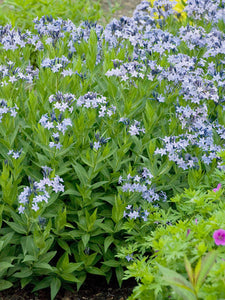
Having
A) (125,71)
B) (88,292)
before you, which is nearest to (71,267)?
(88,292)

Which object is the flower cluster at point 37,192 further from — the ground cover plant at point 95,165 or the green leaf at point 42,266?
the green leaf at point 42,266

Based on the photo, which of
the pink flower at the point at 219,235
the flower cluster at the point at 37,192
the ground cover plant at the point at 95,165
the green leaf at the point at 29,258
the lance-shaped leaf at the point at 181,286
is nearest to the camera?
the lance-shaped leaf at the point at 181,286

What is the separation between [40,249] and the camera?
3.30m

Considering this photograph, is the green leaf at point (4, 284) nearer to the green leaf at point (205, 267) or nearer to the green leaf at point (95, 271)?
the green leaf at point (95, 271)

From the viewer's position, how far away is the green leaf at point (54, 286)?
342 cm

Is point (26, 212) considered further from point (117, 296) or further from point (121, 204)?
point (117, 296)

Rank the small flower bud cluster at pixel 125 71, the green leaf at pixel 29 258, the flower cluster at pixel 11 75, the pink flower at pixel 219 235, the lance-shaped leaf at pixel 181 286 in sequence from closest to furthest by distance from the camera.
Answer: the lance-shaped leaf at pixel 181 286 < the pink flower at pixel 219 235 < the green leaf at pixel 29 258 < the small flower bud cluster at pixel 125 71 < the flower cluster at pixel 11 75

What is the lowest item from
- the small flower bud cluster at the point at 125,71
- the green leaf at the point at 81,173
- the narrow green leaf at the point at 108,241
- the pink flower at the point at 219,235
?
the pink flower at the point at 219,235

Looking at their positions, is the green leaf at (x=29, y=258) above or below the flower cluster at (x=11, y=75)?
below

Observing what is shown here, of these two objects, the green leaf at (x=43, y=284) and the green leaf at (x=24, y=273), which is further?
the green leaf at (x=43, y=284)

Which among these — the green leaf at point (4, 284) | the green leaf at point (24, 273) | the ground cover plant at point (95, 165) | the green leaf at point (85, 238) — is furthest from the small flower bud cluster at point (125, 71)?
the green leaf at point (4, 284)

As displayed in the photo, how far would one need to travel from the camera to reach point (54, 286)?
345cm

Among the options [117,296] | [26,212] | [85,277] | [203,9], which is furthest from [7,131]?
[203,9]

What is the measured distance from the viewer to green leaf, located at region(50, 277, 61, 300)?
3.42 m
